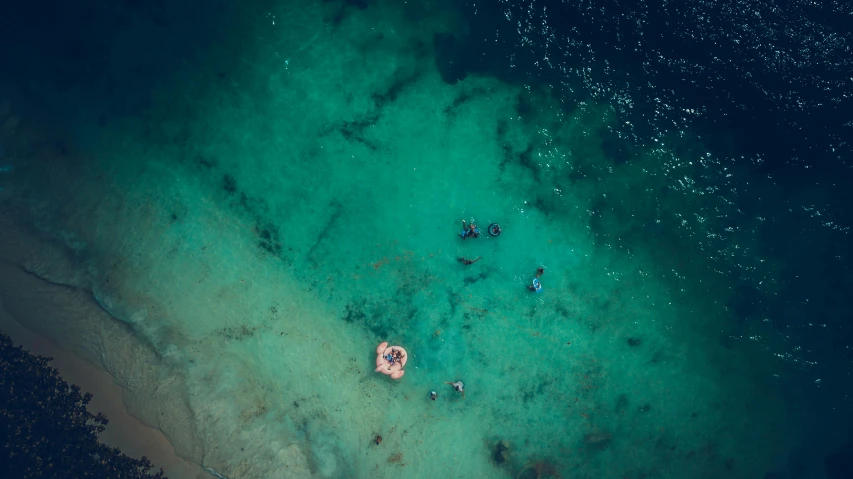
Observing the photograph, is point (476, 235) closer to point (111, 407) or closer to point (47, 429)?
point (111, 407)

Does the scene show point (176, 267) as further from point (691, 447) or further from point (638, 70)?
point (691, 447)

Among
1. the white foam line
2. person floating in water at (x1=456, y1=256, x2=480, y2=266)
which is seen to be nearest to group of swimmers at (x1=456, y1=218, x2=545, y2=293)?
person floating in water at (x1=456, y1=256, x2=480, y2=266)

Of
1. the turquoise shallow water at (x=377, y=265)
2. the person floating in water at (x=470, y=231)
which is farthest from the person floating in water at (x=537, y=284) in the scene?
the person floating in water at (x=470, y=231)

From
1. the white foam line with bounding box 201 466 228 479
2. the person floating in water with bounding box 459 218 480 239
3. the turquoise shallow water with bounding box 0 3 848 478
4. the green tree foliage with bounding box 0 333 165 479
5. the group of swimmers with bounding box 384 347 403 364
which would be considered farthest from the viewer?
the person floating in water with bounding box 459 218 480 239

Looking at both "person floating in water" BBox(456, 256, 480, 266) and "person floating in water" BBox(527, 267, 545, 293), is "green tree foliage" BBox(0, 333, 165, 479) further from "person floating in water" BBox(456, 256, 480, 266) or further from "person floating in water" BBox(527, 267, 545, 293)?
"person floating in water" BBox(527, 267, 545, 293)

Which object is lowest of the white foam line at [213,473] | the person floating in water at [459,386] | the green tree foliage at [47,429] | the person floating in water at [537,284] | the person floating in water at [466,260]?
the green tree foliage at [47,429]

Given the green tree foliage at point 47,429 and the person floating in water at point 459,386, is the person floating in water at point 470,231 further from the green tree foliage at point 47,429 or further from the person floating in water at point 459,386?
the green tree foliage at point 47,429
